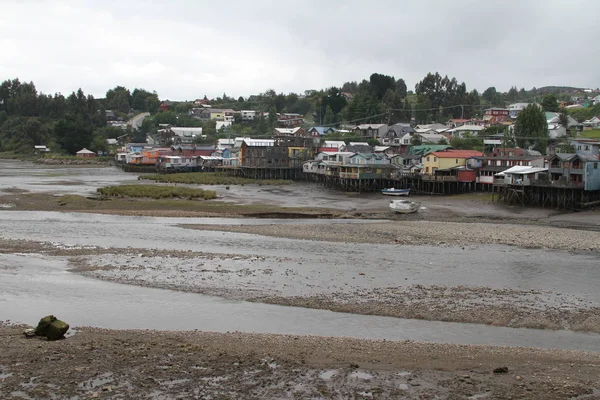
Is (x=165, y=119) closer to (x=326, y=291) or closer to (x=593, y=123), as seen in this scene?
(x=593, y=123)

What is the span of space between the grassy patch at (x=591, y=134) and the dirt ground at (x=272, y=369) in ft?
272

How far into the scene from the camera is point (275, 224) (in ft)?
133

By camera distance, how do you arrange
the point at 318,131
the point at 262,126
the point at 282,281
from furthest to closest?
the point at 262,126 < the point at 318,131 < the point at 282,281

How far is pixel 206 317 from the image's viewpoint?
62.6 feet

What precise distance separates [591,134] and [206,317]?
8817 centimetres

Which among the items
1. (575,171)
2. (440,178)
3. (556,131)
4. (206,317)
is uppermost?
(556,131)

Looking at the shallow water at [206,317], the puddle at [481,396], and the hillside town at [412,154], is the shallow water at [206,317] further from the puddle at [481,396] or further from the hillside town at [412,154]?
the hillside town at [412,154]

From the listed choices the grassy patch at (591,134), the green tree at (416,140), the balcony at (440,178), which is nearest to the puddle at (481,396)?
the balcony at (440,178)

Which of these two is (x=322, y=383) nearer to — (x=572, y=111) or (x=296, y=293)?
(x=296, y=293)

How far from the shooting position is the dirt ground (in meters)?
12.6

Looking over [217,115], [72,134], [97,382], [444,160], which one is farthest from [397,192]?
[217,115]

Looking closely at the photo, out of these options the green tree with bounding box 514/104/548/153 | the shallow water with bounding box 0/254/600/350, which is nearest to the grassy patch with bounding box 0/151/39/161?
the green tree with bounding box 514/104/548/153

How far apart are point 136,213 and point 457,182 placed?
32.8 m

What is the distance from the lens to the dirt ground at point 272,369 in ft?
41.4
